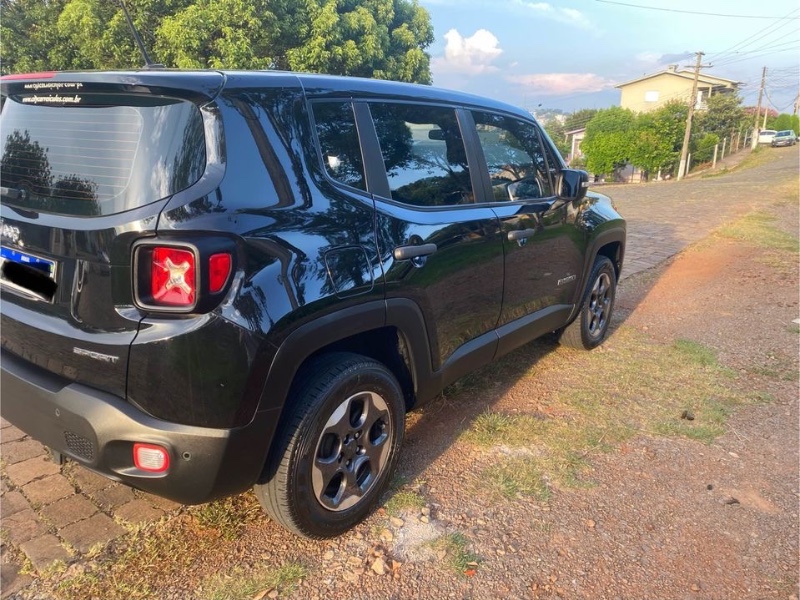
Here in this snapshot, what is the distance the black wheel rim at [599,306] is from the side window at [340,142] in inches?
106

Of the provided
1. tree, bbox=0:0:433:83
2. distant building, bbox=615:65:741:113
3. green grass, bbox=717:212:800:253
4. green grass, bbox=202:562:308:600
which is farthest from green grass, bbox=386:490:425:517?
distant building, bbox=615:65:741:113

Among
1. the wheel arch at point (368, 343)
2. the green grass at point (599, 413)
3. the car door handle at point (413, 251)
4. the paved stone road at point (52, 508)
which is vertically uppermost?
the car door handle at point (413, 251)

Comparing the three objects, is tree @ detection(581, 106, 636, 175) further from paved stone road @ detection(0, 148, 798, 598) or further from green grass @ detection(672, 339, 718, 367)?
paved stone road @ detection(0, 148, 798, 598)

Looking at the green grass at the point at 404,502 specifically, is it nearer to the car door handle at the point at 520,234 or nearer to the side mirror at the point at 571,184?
the car door handle at the point at 520,234

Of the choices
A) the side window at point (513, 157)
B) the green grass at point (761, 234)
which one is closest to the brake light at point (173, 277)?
the side window at point (513, 157)

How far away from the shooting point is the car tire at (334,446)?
2176mm

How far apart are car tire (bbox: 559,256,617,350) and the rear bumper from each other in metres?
3.08

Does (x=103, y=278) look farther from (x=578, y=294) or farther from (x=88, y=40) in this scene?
(x=88, y=40)

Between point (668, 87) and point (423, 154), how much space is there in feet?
210

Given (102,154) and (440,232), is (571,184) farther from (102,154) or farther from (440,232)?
(102,154)

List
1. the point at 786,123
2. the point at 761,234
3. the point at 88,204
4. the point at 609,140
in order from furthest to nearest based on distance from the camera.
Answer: the point at 786,123
the point at 609,140
the point at 761,234
the point at 88,204

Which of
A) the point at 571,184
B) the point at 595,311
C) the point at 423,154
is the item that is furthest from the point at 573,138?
the point at 423,154

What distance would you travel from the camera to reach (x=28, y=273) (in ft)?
7.05

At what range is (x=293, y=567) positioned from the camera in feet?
7.46
